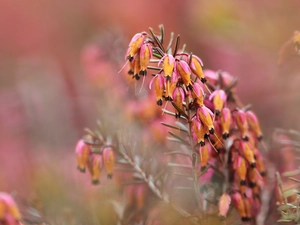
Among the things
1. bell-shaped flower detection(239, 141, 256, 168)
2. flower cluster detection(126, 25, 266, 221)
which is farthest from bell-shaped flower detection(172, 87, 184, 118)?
bell-shaped flower detection(239, 141, 256, 168)

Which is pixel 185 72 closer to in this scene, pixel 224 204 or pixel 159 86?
pixel 159 86

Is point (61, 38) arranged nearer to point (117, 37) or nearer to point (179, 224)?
point (117, 37)

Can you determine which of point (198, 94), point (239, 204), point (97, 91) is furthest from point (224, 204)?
point (97, 91)

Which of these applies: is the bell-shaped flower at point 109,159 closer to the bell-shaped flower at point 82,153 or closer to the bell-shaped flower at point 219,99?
the bell-shaped flower at point 82,153

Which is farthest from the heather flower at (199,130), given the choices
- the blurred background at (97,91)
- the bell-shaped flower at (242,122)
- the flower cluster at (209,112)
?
the blurred background at (97,91)

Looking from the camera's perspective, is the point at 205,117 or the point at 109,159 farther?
the point at 109,159

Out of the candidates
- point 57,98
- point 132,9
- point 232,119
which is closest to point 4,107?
point 57,98
